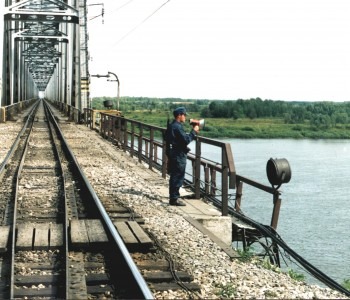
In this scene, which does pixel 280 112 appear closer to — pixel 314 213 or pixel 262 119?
pixel 262 119

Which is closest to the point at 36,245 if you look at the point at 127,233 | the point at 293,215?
the point at 127,233

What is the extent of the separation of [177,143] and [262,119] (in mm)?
130613

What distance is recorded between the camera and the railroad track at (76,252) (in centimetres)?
521

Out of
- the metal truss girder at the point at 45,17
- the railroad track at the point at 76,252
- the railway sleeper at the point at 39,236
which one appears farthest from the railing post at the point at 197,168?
the metal truss girder at the point at 45,17

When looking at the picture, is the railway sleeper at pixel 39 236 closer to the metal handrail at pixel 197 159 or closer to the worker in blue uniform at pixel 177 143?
the worker in blue uniform at pixel 177 143

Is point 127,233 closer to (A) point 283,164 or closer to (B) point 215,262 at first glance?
(B) point 215,262

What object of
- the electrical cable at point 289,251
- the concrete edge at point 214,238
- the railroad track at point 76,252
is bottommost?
the electrical cable at point 289,251

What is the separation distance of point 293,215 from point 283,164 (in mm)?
16307

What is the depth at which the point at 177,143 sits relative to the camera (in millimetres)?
9414

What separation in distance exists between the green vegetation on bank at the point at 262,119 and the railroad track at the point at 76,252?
76.8 m

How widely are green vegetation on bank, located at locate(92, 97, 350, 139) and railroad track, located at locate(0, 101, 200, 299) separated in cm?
7681

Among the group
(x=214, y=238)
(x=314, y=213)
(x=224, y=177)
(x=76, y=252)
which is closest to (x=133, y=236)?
(x=76, y=252)

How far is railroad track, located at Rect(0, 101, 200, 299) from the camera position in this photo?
5.21 meters

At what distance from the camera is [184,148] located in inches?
370
